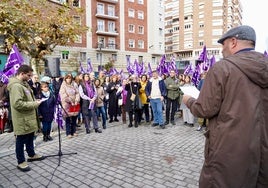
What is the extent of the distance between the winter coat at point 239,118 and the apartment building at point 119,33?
33.5 m

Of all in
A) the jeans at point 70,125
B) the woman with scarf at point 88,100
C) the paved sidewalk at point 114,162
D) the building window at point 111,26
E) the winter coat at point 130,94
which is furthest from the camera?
the building window at point 111,26

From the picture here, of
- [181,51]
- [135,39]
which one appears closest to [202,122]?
[135,39]

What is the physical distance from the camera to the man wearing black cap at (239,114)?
6.58ft

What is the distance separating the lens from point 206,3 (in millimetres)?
66062

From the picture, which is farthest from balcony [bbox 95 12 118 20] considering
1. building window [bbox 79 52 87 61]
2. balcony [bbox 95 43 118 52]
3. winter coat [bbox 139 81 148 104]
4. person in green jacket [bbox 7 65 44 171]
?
person in green jacket [bbox 7 65 44 171]

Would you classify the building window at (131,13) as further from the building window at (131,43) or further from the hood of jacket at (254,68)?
the hood of jacket at (254,68)

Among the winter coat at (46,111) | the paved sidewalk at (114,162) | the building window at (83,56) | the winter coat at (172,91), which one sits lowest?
the paved sidewalk at (114,162)

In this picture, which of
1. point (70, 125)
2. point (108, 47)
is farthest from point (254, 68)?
point (108, 47)

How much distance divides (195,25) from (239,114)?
70.5 m

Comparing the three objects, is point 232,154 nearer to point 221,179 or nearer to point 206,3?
point 221,179

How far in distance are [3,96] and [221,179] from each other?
28.8 ft

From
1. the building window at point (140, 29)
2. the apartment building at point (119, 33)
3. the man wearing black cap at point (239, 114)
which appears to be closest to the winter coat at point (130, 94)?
the man wearing black cap at point (239, 114)

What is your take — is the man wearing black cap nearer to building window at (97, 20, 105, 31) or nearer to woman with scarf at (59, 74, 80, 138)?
woman with scarf at (59, 74, 80, 138)

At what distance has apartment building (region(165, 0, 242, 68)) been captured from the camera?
6506 centimetres
